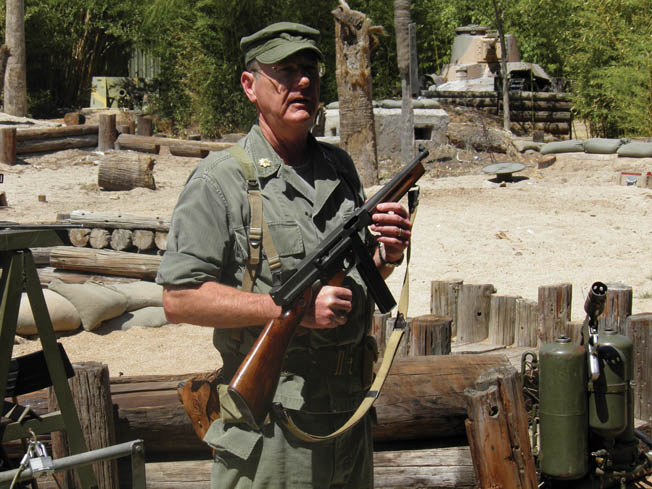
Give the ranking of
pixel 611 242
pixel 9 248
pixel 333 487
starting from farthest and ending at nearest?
pixel 611 242 < pixel 333 487 < pixel 9 248

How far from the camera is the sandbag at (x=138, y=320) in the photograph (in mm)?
6965

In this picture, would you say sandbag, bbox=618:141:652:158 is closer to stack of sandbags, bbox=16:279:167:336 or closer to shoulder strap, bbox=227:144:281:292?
stack of sandbags, bbox=16:279:167:336

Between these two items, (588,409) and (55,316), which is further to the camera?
(55,316)

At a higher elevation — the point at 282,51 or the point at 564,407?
the point at 282,51

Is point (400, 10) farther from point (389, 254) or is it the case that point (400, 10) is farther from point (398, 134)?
point (389, 254)

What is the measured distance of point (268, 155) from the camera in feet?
8.15

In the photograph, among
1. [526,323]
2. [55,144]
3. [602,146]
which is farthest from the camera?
[55,144]

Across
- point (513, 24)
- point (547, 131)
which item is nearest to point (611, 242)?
point (547, 131)

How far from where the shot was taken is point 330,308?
2.25 m

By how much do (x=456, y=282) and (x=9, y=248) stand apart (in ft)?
12.6

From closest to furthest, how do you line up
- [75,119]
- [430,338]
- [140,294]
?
1. [430,338]
2. [140,294]
3. [75,119]

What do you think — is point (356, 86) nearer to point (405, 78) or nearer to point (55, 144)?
point (405, 78)

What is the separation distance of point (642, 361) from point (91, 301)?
14.0 ft

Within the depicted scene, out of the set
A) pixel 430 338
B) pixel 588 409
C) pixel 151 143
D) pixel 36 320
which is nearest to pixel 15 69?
pixel 151 143
